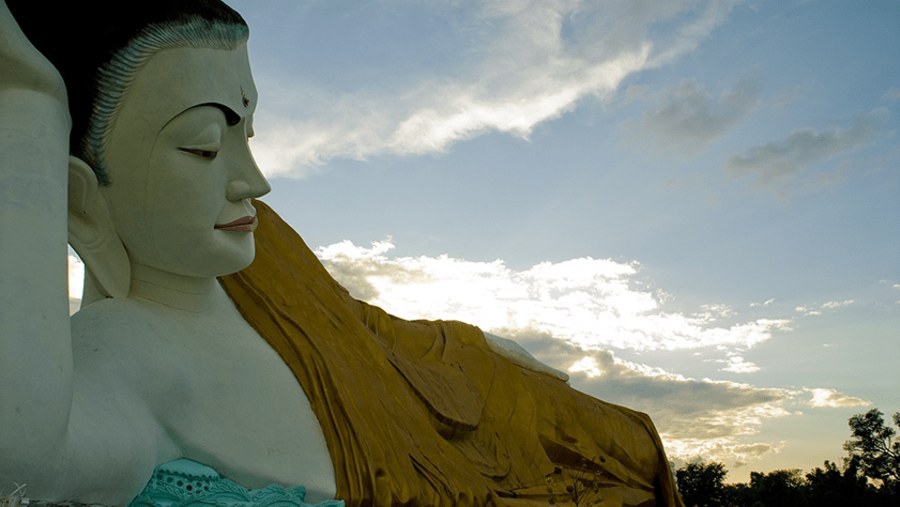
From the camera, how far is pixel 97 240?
12.5 ft

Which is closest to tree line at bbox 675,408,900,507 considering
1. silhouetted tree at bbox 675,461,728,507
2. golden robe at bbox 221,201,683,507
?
silhouetted tree at bbox 675,461,728,507

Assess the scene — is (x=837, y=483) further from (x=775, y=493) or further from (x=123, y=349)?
(x=123, y=349)

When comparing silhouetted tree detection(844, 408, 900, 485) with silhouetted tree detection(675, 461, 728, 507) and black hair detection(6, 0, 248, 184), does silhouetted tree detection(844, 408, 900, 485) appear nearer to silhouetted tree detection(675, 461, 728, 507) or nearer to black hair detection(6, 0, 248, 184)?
silhouetted tree detection(675, 461, 728, 507)

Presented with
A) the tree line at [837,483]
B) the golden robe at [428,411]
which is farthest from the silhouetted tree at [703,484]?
the golden robe at [428,411]

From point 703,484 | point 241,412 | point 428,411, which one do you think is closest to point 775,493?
point 703,484

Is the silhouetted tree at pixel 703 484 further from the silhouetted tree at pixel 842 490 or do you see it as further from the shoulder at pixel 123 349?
the shoulder at pixel 123 349

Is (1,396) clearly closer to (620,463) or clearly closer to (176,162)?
(176,162)

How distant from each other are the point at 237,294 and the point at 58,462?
5.93 ft

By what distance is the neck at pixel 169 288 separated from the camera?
3859 mm

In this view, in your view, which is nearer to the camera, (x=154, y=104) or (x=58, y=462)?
(x=58, y=462)

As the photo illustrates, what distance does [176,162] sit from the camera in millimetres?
3625

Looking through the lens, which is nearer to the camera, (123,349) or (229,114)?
(123,349)

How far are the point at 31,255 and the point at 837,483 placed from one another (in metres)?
25.1

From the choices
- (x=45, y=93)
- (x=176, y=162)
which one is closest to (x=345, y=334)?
(x=176, y=162)
